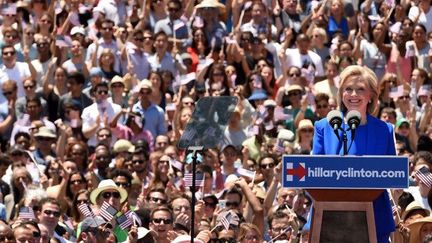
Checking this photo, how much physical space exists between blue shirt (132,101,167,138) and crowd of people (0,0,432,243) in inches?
0.8

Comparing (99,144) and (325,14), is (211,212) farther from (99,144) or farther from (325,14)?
(325,14)

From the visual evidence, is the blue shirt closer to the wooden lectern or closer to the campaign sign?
the wooden lectern

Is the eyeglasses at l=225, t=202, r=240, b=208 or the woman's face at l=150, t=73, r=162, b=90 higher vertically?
the woman's face at l=150, t=73, r=162, b=90

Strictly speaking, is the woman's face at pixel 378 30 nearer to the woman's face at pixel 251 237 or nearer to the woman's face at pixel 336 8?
the woman's face at pixel 336 8

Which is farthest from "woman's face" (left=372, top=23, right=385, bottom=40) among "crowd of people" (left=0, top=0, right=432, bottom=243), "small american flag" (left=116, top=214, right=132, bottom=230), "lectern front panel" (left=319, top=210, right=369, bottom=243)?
"lectern front panel" (left=319, top=210, right=369, bottom=243)

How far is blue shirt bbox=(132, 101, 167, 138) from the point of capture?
1838cm

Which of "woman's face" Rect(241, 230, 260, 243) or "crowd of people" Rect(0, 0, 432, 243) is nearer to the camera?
"woman's face" Rect(241, 230, 260, 243)

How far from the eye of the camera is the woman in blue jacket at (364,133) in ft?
30.1

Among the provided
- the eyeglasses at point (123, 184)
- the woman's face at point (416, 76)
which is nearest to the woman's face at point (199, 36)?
the woman's face at point (416, 76)

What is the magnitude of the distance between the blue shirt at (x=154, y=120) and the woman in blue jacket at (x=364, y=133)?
9.13 meters

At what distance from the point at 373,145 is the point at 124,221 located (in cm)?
424

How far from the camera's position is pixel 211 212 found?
15.3m

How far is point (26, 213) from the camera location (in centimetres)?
1445

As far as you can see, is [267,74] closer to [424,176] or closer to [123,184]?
[123,184]
